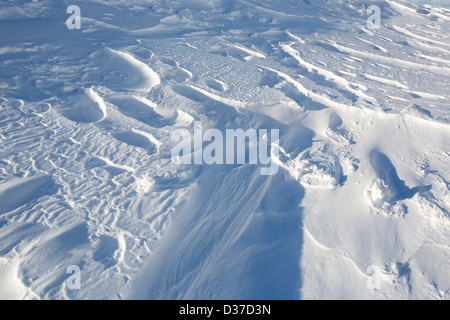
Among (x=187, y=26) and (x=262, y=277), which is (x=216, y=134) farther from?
(x=187, y=26)

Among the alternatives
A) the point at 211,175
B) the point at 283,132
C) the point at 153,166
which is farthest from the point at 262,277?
the point at 283,132

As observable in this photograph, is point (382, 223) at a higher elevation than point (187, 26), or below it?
below

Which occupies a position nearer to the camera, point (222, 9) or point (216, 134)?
point (216, 134)

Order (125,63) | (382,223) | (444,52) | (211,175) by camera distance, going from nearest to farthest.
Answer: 1. (382,223)
2. (211,175)
3. (125,63)
4. (444,52)
